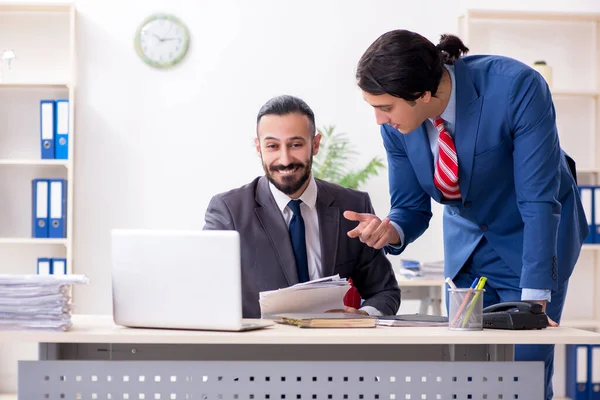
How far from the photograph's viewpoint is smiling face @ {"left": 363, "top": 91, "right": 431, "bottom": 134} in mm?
2010

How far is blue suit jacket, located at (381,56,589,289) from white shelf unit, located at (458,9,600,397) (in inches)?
107

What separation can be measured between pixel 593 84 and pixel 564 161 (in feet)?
9.53

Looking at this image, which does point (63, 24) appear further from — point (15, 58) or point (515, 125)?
point (515, 125)

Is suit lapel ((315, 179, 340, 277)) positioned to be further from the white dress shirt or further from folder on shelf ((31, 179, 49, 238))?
folder on shelf ((31, 179, 49, 238))

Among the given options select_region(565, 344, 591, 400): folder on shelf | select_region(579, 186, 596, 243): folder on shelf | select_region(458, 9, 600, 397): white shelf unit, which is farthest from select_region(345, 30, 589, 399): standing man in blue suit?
select_region(458, 9, 600, 397): white shelf unit

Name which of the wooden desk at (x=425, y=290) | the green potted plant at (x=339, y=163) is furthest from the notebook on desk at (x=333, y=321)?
the green potted plant at (x=339, y=163)

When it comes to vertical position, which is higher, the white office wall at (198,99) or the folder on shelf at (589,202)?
the white office wall at (198,99)

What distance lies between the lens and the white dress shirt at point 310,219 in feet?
8.06

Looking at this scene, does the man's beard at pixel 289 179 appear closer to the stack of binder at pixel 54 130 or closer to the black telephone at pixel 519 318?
the black telephone at pixel 519 318

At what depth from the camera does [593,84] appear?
16.0ft

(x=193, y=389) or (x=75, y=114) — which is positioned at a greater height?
(x=75, y=114)

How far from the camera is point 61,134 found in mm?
4438

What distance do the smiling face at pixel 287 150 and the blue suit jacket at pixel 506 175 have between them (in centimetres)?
29

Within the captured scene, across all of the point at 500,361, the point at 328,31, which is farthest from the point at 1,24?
the point at 500,361
